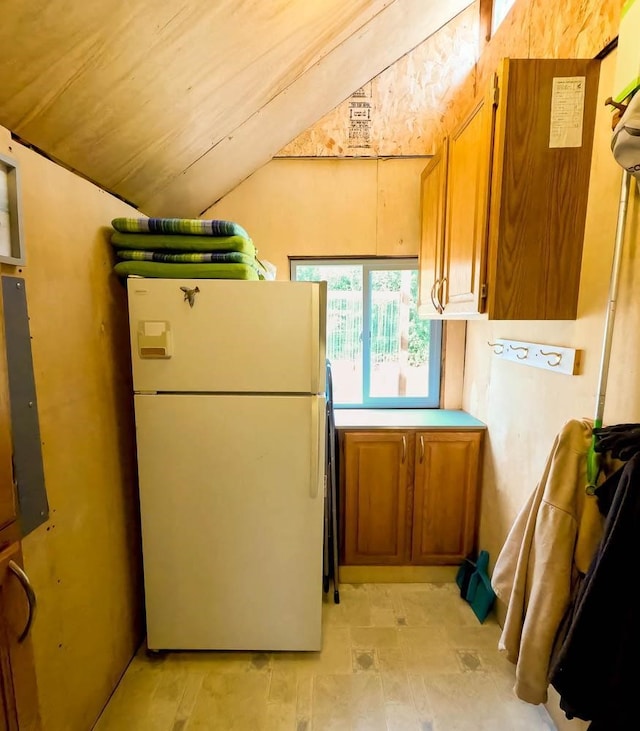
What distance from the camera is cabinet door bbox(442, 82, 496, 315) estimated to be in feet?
4.22

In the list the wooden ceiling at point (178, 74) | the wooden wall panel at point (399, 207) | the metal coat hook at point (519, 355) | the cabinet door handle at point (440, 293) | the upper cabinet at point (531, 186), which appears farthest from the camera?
the wooden wall panel at point (399, 207)

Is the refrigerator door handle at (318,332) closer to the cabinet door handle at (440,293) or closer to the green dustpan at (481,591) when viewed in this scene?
the cabinet door handle at (440,293)

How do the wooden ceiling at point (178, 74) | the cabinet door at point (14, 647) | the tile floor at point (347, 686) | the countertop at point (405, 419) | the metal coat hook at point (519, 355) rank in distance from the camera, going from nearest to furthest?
the cabinet door at point (14, 647), the wooden ceiling at point (178, 74), the tile floor at point (347, 686), the metal coat hook at point (519, 355), the countertop at point (405, 419)

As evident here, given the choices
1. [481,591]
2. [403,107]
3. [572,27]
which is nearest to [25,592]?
[481,591]

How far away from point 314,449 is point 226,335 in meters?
0.58

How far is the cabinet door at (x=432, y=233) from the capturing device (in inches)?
70.5

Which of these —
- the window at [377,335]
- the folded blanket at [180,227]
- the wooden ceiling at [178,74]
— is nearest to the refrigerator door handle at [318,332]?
the folded blanket at [180,227]

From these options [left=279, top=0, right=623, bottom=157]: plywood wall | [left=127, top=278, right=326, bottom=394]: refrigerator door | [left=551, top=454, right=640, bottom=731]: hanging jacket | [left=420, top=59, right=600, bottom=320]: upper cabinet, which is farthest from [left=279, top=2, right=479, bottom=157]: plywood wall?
[left=551, top=454, right=640, bottom=731]: hanging jacket

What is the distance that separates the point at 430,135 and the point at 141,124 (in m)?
1.71

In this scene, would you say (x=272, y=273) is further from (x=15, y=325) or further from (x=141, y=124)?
(x=15, y=325)

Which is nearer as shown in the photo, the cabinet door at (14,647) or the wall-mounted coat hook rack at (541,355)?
the cabinet door at (14,647)

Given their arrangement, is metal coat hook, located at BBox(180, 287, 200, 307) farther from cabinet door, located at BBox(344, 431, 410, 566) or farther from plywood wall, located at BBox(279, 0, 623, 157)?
plywood wall, located at BBox(279, 0, 623, 157)

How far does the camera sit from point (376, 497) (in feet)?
6.75

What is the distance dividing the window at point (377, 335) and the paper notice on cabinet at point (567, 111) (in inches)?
45.8
